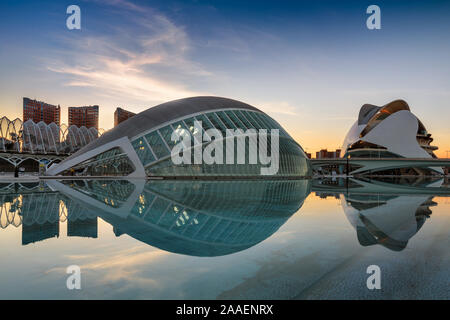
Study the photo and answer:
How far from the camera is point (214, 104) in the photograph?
36.7 m

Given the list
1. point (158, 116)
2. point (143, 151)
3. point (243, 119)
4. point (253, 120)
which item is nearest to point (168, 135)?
point (143, 151)

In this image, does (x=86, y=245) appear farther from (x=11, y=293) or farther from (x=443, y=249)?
(x=443, y=249)

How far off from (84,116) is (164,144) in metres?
116

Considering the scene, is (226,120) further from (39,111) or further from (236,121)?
(39,111)

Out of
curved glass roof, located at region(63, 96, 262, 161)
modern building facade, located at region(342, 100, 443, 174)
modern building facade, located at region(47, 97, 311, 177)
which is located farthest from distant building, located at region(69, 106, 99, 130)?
modern building facade, located at region(342, 100, 443, 174)

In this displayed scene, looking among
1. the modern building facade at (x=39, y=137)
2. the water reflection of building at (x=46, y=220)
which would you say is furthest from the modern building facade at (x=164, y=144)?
the modern building facade at (x=39, y=137)

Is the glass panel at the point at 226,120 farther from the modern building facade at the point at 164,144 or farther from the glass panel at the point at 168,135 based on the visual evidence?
the glass panel at the point at 168,135

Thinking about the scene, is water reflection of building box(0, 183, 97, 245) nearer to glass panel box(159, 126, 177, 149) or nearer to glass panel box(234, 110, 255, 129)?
glass panel box(159, 126, 177, 149)

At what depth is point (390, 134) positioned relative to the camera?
73.2 m

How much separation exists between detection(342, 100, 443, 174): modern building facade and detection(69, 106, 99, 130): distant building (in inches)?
4396

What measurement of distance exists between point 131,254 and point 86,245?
4.09 ft

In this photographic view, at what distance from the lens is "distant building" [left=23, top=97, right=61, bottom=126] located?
130m
